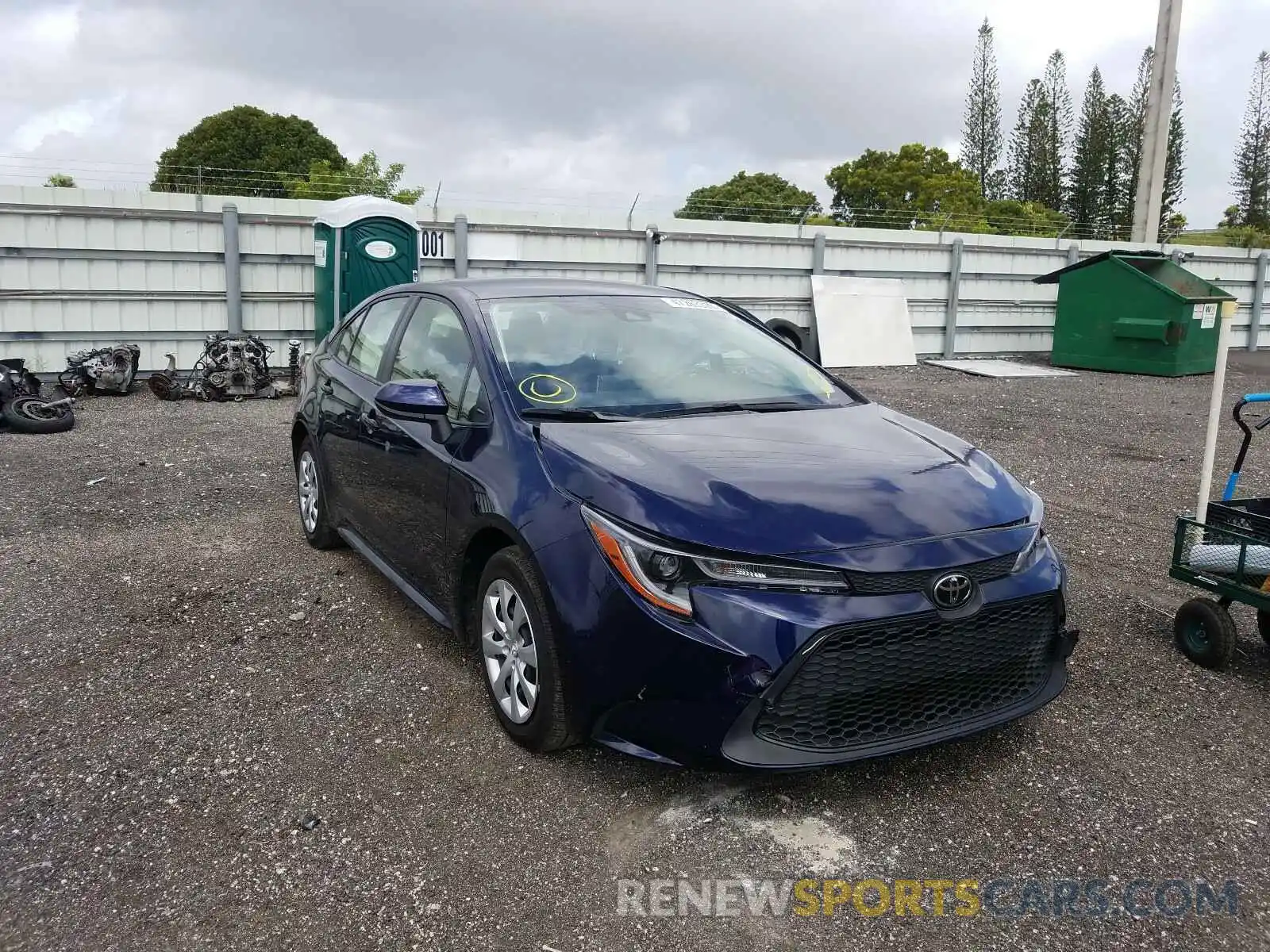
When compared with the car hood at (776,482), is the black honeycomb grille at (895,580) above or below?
below

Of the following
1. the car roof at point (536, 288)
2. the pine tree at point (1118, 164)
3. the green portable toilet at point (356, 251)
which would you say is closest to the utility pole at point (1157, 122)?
the green portable toilet at point (356, 251)

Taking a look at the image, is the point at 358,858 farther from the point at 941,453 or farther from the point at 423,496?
the point at 941,453

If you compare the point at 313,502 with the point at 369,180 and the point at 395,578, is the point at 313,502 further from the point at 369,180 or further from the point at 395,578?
the point at 369,180

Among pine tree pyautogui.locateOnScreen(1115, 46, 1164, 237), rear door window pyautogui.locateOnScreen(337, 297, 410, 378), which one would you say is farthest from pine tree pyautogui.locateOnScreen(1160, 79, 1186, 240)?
rear door window pyautogui.locateOnScreen(337, 297, 410, 378)

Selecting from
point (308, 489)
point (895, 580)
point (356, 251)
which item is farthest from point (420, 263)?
point (895, 580)

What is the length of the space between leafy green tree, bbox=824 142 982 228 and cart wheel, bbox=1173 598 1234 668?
44.8 metres

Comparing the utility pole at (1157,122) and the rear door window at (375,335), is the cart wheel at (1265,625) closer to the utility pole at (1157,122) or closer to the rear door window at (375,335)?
the rear door window at (375,335)

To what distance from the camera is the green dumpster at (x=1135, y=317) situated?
14.1 metres

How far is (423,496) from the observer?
12.0 ft

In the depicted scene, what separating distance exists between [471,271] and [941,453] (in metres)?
10.0

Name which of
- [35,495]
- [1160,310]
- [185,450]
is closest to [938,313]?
[1160,310]

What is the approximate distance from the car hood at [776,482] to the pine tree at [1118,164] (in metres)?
51.6

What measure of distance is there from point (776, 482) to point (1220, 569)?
2.12 meters

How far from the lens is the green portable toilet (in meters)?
10.7
